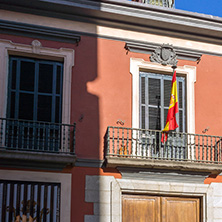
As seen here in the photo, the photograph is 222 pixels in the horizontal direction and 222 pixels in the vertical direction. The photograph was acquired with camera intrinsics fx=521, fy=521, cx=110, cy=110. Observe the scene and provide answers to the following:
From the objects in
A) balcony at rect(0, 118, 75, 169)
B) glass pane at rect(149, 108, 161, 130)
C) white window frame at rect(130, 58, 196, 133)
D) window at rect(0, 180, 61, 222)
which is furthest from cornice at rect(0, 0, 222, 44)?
window at rect(0, 180, 61, 222)

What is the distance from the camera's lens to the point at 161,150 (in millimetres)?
12977

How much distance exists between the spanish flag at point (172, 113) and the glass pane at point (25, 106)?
10.7ft

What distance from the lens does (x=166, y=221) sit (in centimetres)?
→ 1257

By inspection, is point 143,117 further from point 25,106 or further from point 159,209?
point 25,106

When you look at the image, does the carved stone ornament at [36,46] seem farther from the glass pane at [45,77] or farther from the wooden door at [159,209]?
the wooden door at [159,209]

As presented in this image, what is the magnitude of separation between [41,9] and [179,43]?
3750 mm

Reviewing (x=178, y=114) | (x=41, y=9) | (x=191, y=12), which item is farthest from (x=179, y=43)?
(x=41, y=9)

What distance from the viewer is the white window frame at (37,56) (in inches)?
481

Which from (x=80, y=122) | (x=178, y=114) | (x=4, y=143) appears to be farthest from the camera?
(x=178, y=114)

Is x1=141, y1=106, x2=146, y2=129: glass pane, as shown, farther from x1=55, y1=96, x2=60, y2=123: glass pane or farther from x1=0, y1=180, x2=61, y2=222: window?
x1=0, y1=180, x2=61, y2=222: window

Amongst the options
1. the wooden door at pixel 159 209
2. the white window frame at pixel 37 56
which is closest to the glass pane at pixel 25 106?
the white window frame at pixel 37 56

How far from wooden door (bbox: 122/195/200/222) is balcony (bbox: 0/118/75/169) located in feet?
5.95

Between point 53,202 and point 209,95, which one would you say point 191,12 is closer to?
point 209,95

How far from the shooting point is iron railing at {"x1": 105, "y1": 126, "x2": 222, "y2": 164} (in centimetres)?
1244
